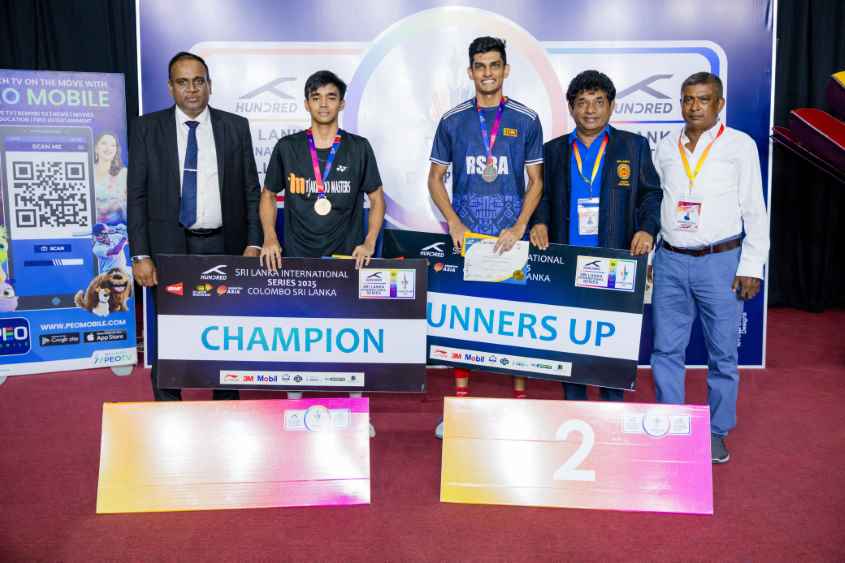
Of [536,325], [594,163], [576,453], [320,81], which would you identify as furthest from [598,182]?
[320,81]

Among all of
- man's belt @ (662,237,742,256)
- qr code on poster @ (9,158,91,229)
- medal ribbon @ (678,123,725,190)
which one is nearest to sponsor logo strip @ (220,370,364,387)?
man's belt @ (662,237,742,256)

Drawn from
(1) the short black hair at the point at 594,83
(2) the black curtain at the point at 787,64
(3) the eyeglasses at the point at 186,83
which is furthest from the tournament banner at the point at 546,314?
(2) the black curtain at the point at 787,64

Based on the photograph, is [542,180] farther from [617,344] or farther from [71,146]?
[71,146]

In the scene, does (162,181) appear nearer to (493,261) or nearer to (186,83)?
(186,83)

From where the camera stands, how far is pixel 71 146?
4.14m

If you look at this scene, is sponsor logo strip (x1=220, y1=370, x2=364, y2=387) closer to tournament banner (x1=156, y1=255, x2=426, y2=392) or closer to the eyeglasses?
tournament banner (x1=156, y1=255, x2=426, y2=392)

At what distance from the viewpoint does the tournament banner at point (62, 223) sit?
4074mm

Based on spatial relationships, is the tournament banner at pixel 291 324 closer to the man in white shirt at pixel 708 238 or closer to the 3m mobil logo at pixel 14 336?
the man in white shirt at pixel 708 238

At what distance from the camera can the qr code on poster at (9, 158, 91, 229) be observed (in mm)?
4102

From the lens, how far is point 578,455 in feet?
8.07

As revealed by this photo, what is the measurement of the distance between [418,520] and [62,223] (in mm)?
3087

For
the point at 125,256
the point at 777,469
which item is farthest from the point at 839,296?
the point at 125,256

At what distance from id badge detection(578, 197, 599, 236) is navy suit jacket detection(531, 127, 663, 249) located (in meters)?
0.02

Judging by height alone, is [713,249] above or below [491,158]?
below
